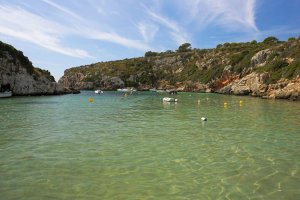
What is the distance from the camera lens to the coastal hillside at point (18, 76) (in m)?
97.4

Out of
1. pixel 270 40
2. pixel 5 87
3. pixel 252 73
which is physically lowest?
pixel 5 87

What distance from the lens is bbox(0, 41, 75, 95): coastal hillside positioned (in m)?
97.4

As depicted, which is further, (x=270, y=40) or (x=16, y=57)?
(x=270, y=40)

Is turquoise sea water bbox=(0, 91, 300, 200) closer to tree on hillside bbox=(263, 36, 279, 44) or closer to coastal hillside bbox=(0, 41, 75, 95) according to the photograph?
coastal hillside bbox=(0, 41, 75, 95)

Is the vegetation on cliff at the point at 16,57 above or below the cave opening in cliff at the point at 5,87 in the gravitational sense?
above

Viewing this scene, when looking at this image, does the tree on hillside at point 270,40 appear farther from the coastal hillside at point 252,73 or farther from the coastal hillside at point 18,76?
the coastal hillside at point 18,76

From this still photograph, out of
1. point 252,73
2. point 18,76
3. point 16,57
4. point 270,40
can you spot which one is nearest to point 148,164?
point 18,76

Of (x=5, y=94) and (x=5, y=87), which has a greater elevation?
(x=5, y=87)

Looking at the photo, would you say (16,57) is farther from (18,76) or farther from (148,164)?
(148,164)

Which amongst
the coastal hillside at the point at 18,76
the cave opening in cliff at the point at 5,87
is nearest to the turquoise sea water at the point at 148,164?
the cave opening in cliff at the point at 5,87

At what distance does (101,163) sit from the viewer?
1584 centimetres

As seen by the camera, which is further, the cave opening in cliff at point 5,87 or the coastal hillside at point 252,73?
the cave opening in cliff at point 5,87

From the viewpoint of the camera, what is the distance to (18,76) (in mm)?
101938

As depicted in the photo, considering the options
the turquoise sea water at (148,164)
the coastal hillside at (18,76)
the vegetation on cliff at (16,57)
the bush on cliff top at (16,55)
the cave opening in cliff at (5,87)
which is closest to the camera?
the turquoise sea water at (148,164)
